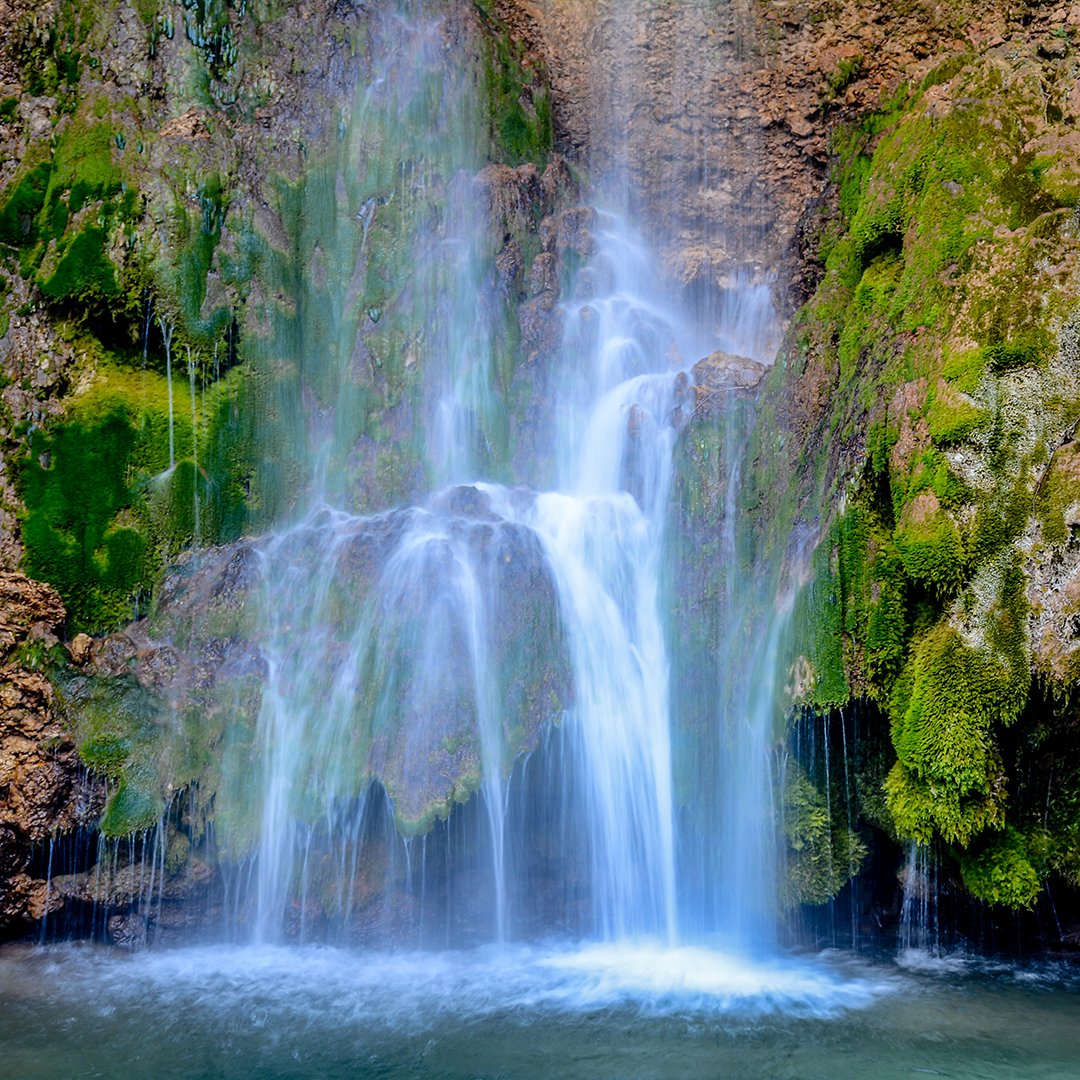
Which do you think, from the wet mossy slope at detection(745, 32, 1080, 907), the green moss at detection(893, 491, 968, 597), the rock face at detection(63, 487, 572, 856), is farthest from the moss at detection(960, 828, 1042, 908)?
the rock face at detection(63, 487, 572, 856)

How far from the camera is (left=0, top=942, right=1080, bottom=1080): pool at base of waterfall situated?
26.5ft

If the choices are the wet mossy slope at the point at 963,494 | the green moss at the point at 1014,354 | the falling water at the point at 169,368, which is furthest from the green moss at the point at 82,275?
the green moss at the point at 1014,354

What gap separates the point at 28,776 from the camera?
1140cm

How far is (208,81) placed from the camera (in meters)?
16.0

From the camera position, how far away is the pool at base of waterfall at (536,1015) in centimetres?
809

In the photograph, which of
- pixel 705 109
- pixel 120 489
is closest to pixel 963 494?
pixel 120 489

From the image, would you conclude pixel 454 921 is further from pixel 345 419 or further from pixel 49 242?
pixel 49 242

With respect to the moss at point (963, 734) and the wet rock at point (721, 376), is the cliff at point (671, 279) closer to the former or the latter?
the moss at point (963, 734)

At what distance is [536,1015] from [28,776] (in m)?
6.43

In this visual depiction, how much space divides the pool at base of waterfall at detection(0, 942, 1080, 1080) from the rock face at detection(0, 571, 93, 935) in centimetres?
77

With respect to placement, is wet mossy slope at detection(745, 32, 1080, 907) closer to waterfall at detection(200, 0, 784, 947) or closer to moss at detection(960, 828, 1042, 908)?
moss at detection(960, 828, 1042, 908)

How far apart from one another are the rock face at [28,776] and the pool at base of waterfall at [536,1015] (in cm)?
77

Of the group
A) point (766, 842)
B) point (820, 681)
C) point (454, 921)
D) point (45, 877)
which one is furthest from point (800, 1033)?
point (45, 877)

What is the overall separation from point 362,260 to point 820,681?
33.7 feet
